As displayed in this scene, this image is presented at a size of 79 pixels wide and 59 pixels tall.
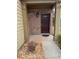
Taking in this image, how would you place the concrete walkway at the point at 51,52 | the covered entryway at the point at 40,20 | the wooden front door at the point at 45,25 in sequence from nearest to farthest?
the concrete walkway at the point at 51,52, the covered entryway at the point at 40,20, the wooden front door at the point at 45,25

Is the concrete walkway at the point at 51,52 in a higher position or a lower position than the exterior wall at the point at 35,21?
lower

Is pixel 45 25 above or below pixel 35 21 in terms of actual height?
below

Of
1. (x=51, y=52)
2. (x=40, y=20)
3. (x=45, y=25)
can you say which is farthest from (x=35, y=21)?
(x=51, y=52)

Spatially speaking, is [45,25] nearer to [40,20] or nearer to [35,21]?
[40,20]

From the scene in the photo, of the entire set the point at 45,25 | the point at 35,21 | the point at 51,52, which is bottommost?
the point at 51,52

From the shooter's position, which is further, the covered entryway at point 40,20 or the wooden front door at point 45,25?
the wooden front door at point 45,25

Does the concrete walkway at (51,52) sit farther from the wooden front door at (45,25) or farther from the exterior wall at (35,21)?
the wooden front door at (45,25)

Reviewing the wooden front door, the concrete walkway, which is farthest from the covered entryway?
the concrete walkway

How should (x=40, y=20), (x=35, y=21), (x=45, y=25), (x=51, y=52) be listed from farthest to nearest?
(x=45, y=25)
(x=40, y=20)
(x=35, y=21)
(x=51, y=52)

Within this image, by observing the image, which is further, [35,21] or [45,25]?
[45,25]

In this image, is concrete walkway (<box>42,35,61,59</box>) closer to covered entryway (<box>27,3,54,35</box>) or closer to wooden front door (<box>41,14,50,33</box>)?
covered entryway (<box>27,3,54,35</box>)

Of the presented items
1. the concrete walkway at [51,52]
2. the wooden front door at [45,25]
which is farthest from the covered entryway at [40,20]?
the concrete walkway at [51,52]

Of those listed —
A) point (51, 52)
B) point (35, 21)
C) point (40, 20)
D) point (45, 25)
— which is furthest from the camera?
point (45, 25)
